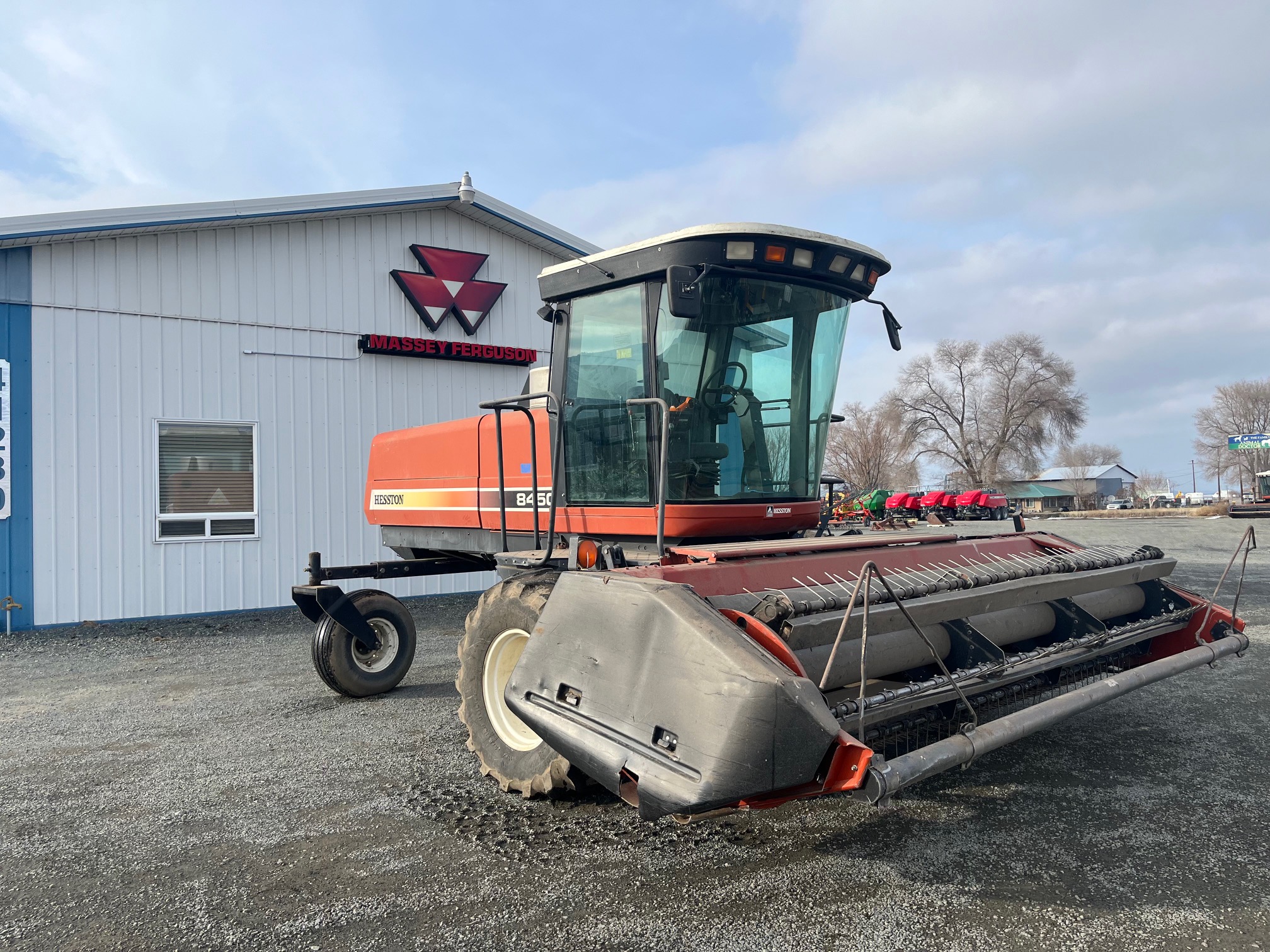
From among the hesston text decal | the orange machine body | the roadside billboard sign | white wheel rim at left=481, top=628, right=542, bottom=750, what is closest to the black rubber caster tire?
the orange machine body

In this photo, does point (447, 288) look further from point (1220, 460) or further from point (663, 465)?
point (1220, 460)

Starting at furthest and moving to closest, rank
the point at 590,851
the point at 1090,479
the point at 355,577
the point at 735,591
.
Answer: the point at 1090,479 < the point at 355,577 < the point at 735,591 < the point at 590,851

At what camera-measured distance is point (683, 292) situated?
3.79 metres

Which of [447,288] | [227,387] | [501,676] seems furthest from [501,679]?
[447,288]

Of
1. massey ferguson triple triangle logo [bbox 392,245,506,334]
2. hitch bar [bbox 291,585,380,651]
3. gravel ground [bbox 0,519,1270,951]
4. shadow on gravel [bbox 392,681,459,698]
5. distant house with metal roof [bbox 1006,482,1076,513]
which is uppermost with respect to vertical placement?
massey ferguson triple triangle logo [bbox 392,245,506,334]

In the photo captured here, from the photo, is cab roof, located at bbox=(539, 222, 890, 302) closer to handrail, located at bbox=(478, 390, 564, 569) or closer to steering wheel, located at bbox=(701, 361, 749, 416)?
steering wheel, located at bbox=(701, 361, 749, 416)

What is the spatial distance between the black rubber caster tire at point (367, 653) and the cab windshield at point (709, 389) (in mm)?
2441

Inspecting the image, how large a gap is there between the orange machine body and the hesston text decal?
404 centimetres

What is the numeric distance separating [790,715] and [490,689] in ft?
6.76

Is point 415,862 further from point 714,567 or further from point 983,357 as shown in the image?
point 983,357

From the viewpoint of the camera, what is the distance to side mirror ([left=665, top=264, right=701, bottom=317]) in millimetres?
3760

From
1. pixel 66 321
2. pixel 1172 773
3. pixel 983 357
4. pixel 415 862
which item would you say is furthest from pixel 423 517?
pixel 983 357

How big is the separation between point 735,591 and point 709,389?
1.20 meters

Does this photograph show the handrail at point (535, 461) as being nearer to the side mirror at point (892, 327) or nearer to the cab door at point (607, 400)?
the cab door at point (607, 400)
